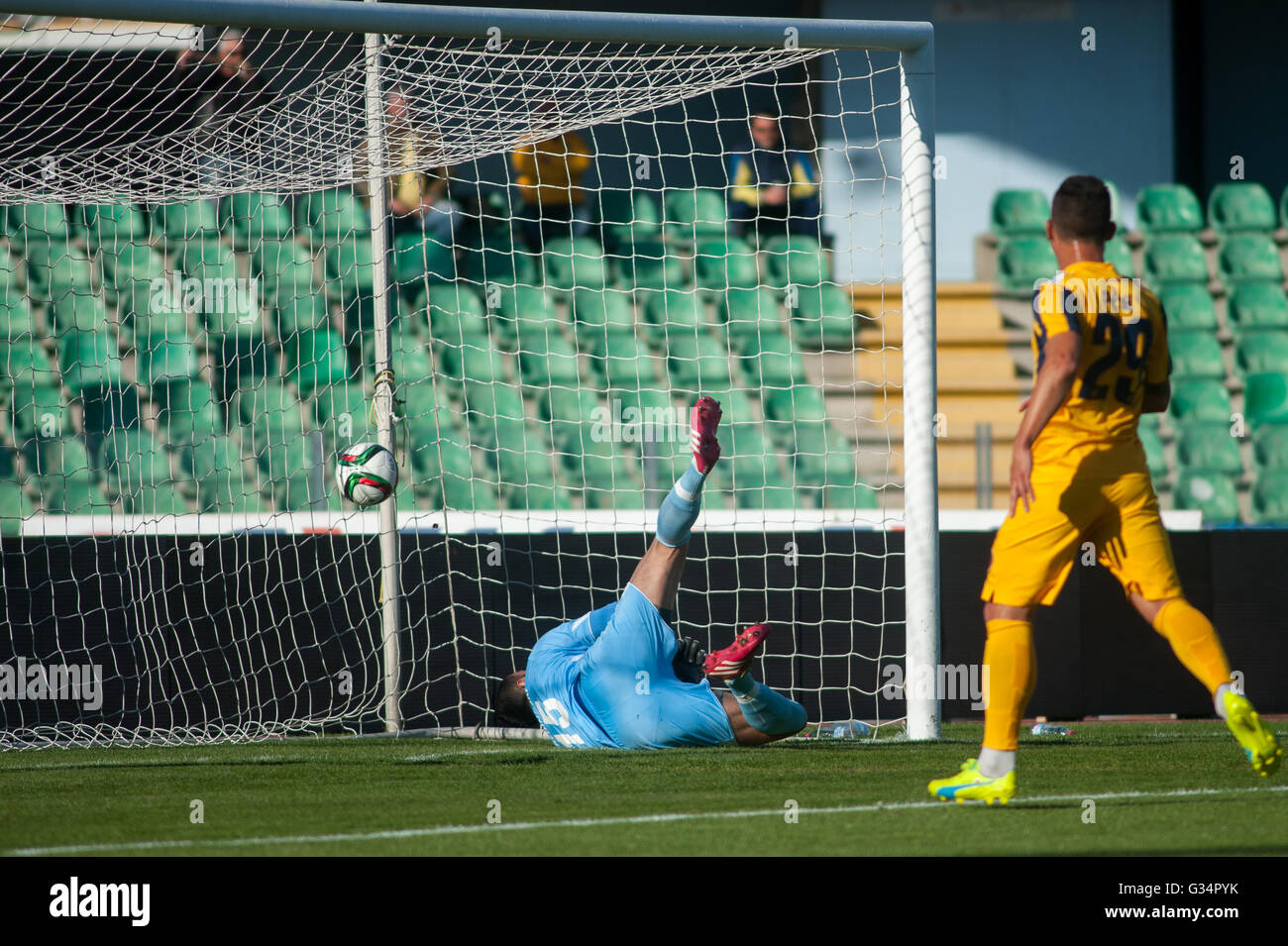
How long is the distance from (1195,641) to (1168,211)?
8334mm

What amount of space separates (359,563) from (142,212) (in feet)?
13.7

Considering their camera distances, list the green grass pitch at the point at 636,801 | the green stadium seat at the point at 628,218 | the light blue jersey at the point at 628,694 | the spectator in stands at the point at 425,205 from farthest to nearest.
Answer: the green stadium seat at the point at 628,218 → the spectator in stands at the point at 425,205 → the light blue jersey at the point at 628,694 → the green grass pitch at the point at 636,801

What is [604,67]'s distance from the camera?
7.83m

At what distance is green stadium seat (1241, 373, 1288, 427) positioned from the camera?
10266 millimetres

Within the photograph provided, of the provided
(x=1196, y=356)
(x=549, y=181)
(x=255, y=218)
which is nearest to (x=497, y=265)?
(x=549, y=181)

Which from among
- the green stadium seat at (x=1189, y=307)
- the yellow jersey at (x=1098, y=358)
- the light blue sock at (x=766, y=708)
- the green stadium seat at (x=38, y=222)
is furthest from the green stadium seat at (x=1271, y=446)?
the green stadium seat at (x=38, y=222)

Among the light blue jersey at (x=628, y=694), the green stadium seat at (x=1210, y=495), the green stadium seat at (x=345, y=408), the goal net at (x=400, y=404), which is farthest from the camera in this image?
the green stadium seat at (x=1210, y=495)

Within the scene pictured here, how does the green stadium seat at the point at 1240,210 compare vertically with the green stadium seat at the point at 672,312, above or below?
above

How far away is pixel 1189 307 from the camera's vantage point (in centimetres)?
1097

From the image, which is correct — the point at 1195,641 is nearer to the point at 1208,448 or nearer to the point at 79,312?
the point at 1208,448

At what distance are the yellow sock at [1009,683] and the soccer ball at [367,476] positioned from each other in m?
2.96

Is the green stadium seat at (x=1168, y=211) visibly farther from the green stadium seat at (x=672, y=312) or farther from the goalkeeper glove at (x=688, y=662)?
the goalkeeper glove at (x=688, y=662)

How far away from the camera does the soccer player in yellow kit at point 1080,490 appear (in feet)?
13.0

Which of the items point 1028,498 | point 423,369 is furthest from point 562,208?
point 1028,498
